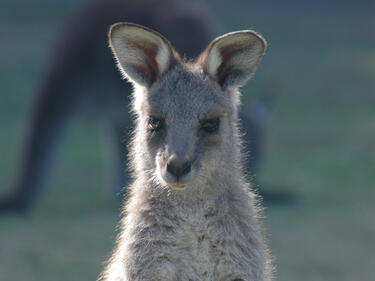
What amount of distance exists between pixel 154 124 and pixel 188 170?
0.40m

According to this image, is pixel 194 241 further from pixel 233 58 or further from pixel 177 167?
pixel 233 58

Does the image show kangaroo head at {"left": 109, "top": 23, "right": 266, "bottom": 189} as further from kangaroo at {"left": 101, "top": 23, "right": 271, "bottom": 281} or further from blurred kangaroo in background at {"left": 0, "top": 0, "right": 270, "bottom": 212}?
blurred kangaroo in background at {"left": 0, "top": 0, "right": 270, "bottom": 212}

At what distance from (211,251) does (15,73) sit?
1293 cm

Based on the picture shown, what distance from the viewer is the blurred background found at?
29.5 feet

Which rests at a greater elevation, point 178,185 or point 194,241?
point 178,185

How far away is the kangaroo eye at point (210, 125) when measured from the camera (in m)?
4.50

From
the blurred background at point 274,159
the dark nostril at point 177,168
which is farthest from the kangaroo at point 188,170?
the blurred background at point 274,159

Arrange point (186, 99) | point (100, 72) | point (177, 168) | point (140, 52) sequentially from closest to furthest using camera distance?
1. point (177, 168)
2. point (186, 99)
3. point (140, 52)
4. point (100, 72)

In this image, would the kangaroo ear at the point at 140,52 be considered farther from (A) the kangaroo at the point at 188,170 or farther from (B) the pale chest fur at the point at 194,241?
(B) the pale chest fur at the point at 194,241

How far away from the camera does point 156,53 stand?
15.3ft

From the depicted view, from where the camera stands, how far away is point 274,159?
40.7ft

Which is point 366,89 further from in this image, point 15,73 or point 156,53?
point 156,53

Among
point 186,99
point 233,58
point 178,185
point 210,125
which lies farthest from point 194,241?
point 233,58

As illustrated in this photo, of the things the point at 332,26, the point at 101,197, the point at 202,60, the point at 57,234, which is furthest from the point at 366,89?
A: the point at 202,60
